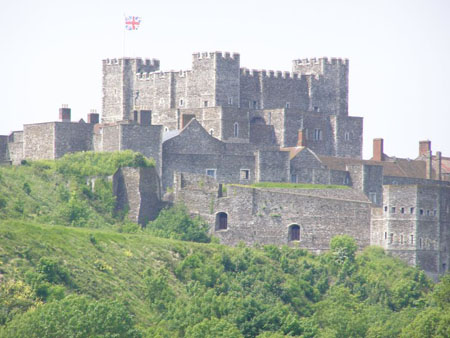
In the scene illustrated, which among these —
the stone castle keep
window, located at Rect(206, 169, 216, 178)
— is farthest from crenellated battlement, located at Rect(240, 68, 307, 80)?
window, located at Rect(206, 169, 216, 178)

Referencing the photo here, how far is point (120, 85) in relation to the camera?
104500 millimetres

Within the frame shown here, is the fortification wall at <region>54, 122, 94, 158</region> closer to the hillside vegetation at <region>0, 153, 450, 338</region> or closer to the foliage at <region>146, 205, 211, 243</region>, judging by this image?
the hillside vegetation at <region>0, 153, 450, 338</region>

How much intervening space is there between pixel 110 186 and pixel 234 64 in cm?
1658

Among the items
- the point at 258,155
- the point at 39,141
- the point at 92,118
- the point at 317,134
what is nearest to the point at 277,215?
the point at 258,155

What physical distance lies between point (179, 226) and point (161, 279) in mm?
10098

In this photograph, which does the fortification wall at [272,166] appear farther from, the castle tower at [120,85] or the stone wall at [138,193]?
the castle tower at [120,85]

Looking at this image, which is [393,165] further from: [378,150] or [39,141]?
[39,141]

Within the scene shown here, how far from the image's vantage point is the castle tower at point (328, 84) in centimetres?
10656

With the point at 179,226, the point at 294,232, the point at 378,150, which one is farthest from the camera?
the point at 378,150

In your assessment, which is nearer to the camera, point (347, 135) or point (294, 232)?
point (294, 232)

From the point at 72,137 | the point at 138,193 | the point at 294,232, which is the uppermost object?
the point at 72,137

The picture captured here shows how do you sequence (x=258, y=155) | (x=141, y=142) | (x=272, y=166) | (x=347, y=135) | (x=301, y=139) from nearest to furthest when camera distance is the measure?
1. (x=141, y=142)
2. (x=258, y=155)
3. (x=272, y=166)
4. (x=301, y=139)
5. (x=347, y=135)

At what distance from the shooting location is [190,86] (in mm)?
102062

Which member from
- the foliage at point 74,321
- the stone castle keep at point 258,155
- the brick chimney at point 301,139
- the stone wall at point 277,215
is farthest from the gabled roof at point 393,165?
the foliage at point 74,321
